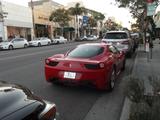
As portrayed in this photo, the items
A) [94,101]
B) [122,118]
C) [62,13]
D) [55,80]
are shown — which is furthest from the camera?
[62,13]

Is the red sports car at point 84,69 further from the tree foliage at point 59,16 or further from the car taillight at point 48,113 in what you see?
the tree foliage at point 59,16

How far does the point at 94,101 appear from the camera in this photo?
723 centimetres

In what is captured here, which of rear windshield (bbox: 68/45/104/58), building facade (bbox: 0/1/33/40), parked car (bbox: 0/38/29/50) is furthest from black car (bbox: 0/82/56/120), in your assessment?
building facade (bbox: 0/1/33/40)

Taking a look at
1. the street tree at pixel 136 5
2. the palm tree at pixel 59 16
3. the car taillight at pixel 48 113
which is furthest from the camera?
the palm tree at pixel 59 16

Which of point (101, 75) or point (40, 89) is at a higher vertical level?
point (101, 75)

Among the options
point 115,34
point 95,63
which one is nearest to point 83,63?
point 95,63

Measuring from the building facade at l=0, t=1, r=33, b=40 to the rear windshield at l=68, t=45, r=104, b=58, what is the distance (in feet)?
122

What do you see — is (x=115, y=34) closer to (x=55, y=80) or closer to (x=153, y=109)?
(x=55, y=80)

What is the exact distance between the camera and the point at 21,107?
9.45ft

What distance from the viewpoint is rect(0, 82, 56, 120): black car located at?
273cm

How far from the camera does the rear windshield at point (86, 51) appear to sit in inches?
335

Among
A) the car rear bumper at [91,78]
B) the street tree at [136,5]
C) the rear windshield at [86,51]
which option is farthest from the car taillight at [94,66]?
the street tree at [136,5]

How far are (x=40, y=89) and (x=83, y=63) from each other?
1.61m

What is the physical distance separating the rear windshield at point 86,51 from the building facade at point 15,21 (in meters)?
37.1
